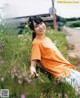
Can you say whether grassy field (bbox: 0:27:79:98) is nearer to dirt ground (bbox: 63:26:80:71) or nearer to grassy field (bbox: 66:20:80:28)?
dirt ground (bbox: 63:26:80:71)

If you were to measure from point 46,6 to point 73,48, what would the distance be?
236cm

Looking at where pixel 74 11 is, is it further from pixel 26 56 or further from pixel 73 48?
pixel 26 56

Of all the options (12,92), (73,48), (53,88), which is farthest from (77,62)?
(12,92)

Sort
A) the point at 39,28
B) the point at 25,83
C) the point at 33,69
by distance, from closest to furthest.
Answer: the point at 25,83
the point at 33,69
the point at 39,28

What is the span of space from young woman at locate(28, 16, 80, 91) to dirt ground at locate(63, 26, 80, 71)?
1636mm

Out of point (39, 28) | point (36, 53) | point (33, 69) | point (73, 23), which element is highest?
point (39, 28)

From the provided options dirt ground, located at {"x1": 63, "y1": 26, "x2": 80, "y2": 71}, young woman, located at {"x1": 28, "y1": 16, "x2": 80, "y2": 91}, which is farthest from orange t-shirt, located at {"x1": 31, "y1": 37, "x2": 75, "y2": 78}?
dirt ground, located at {"x1": 63, "y1": 26, "x2": 80, "y2": 71}

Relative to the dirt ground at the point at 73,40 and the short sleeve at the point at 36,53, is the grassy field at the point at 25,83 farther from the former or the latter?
the dirt ground at the point at 73,40

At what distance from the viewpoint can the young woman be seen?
450cm

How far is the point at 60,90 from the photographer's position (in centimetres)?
427

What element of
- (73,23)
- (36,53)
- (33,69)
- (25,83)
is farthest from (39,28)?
(73,23)

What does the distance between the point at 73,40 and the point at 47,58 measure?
4593mm

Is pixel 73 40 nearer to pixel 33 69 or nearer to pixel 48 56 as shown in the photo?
pixel 48 56

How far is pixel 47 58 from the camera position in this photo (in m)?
4.68
